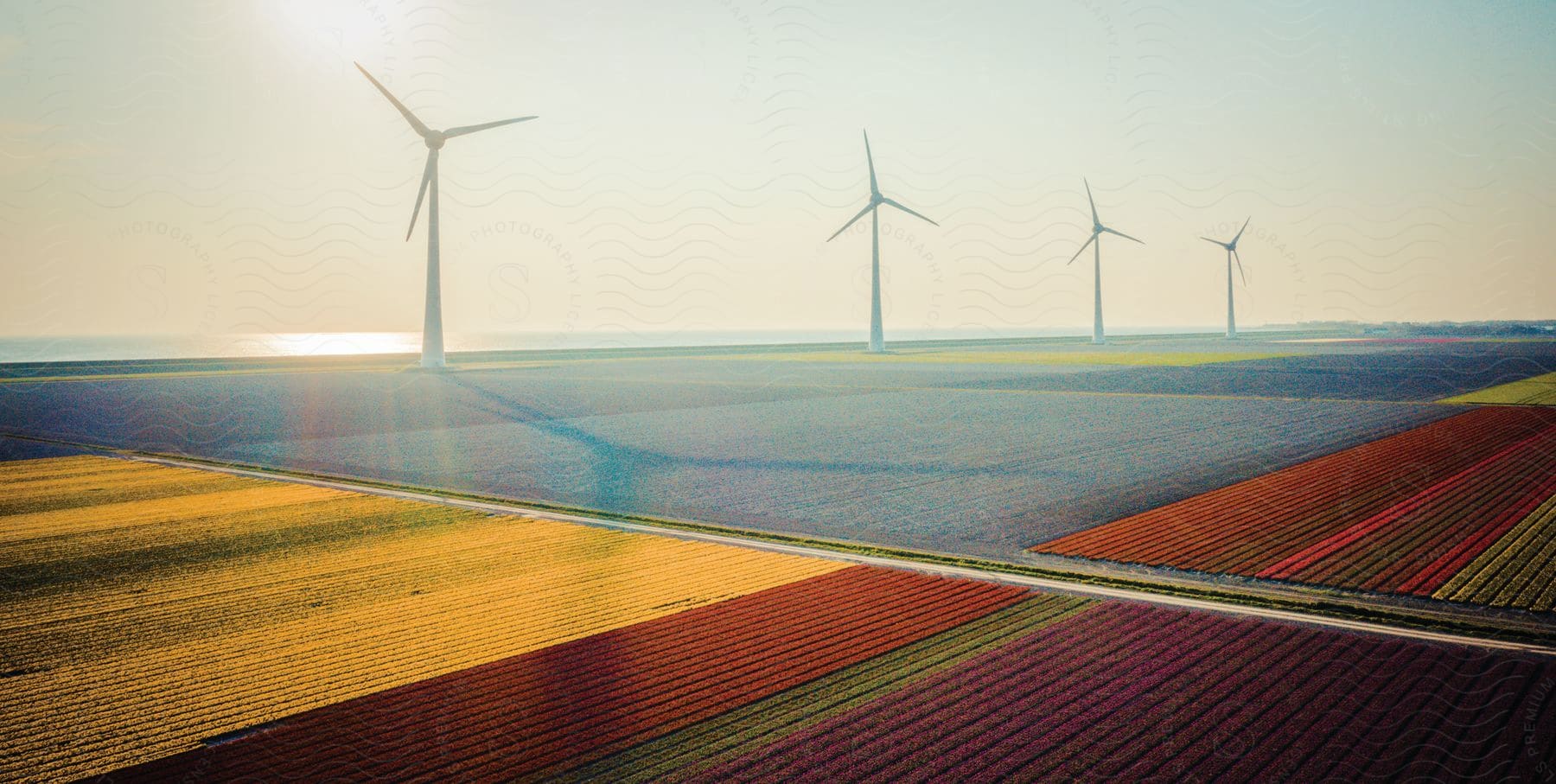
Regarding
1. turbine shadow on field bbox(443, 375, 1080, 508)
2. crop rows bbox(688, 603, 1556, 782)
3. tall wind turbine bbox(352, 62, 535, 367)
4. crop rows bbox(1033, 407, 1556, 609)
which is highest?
tall wind turbine bbox(352, 62, 535, 367)

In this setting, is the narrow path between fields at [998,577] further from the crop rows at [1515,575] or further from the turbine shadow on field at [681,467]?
the turbine shadow on field at [681,467]

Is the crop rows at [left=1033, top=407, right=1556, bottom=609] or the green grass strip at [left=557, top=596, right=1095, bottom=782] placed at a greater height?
the crop rows at [left=1033, top=407, right=1556, bottom=609]

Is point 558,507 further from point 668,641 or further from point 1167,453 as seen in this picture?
point 1167,453

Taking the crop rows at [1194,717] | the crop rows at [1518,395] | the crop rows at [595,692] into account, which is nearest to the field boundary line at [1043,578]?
the crop rows at [1194,717]

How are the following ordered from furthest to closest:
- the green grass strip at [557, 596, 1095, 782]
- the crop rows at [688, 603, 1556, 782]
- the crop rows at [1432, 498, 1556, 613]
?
1. the crop rows at [1432, 498, 1556, 613]
2. the green grass strip at [557, 596, 1095, 782]
3. the crop rows at [688, 603, 1556, 782]

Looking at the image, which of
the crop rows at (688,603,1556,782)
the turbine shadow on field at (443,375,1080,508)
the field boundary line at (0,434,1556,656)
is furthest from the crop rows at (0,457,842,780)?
the crop rows at (688,603,1556,782)

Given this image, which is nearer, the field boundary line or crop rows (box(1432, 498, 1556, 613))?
the field boundary line

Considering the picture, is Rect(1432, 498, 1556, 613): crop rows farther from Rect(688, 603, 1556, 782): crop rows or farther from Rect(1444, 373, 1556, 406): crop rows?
Rect(1444, 373, 1556, 406): crop rows
